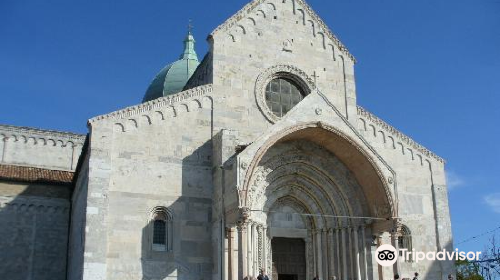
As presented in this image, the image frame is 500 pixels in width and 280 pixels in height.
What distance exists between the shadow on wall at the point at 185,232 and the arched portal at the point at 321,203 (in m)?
1.71

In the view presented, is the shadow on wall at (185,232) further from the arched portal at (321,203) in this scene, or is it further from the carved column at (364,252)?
the carved column at (364,252)

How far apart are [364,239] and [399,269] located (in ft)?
5.23

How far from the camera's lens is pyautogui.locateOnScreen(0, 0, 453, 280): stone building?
18344 mm

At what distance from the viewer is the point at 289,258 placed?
21281mm

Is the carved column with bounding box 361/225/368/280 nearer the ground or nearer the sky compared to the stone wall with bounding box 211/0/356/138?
nearer the ground

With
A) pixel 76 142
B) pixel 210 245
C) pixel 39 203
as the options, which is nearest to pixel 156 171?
pixel 210 245

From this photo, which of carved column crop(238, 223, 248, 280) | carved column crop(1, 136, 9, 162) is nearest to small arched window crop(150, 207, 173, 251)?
carved column crop(238, 223, 248, 280)

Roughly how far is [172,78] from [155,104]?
13.9m

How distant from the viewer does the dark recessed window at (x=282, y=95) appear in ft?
72.7

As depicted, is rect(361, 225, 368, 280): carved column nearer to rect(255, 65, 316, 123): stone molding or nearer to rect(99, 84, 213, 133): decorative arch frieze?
rect(255, 65, 316, 123): stone molding

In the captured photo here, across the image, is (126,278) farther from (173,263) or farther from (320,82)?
(320,82)

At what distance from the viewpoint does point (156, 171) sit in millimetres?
19188

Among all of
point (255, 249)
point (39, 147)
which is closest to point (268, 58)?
point (255, 249)

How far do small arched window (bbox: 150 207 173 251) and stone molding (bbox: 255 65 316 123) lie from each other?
5.22 m
